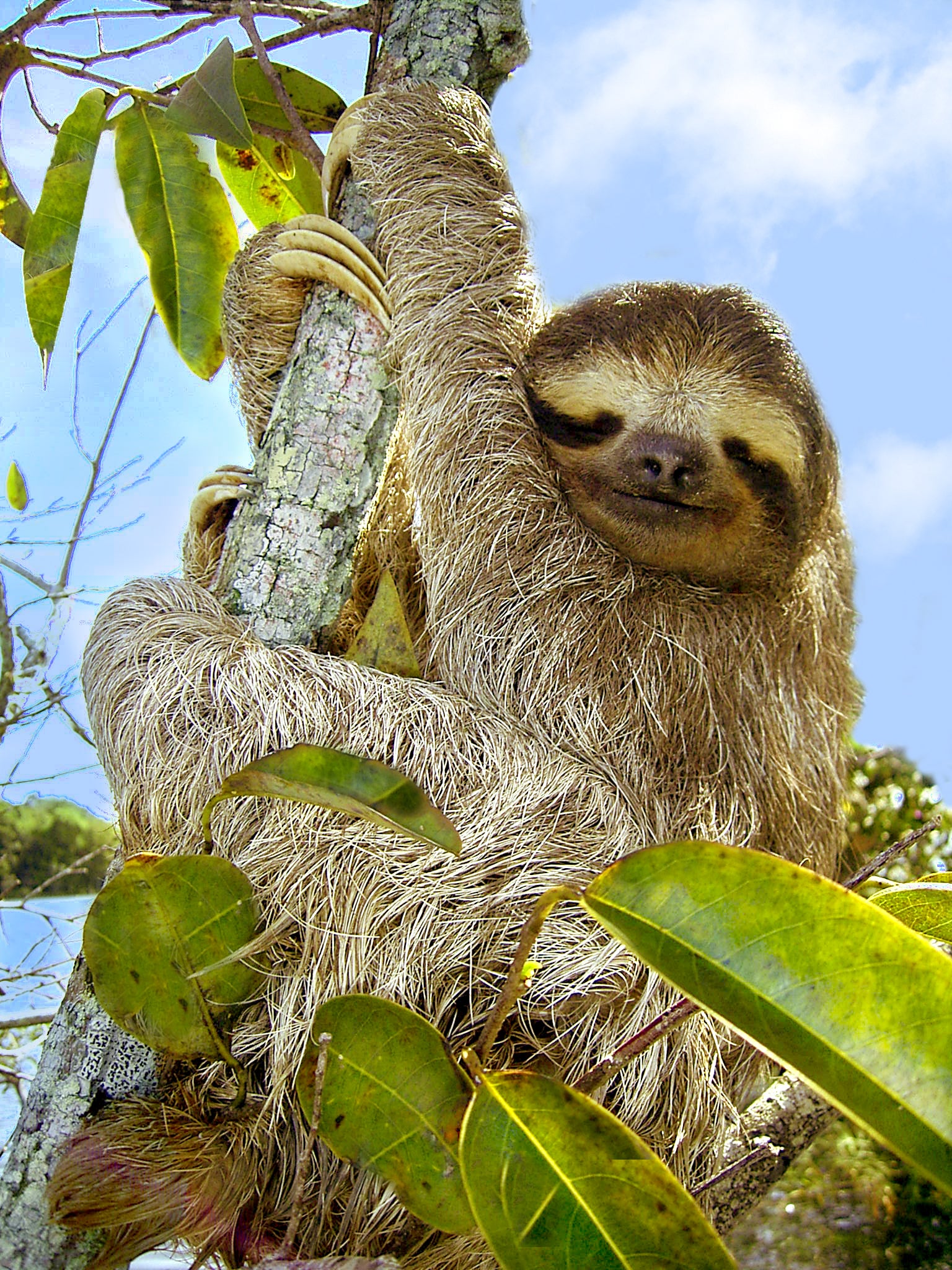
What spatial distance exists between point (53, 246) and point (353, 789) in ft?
10.3

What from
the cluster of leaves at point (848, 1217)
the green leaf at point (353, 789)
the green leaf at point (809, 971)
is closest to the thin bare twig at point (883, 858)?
the green leaf at point (809, 971)

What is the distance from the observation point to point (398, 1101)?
2.22m

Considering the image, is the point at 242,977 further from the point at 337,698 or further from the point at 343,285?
the point at 343,285

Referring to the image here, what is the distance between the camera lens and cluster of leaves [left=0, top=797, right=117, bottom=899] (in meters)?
6.19

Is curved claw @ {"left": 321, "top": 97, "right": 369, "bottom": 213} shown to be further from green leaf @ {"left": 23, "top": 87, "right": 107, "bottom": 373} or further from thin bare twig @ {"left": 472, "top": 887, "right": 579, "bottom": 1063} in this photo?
thin bare twig @ {"left": 472, "top": 887, "right": 579, "bottom": 1063}

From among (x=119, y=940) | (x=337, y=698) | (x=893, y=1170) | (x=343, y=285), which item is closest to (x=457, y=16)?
(x=343, y=285)

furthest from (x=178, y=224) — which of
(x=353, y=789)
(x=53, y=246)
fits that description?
(x=353, y=789)

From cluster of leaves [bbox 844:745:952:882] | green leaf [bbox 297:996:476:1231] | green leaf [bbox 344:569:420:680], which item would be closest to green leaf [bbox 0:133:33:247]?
green leaf [bbox 344:569:420:680]

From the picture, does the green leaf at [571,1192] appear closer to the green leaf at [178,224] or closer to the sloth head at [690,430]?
the sloth head at [690,430]

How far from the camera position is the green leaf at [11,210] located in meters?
4.91

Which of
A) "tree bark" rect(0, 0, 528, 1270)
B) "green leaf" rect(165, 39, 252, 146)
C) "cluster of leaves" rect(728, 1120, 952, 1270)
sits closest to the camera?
"tree bark" rect(0, 0, 528, 1270)

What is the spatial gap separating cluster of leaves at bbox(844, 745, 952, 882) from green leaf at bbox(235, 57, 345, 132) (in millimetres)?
4586

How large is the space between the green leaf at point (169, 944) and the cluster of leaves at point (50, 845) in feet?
11.5

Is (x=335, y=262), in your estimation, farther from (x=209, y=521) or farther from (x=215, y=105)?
(x=209, y=521)
